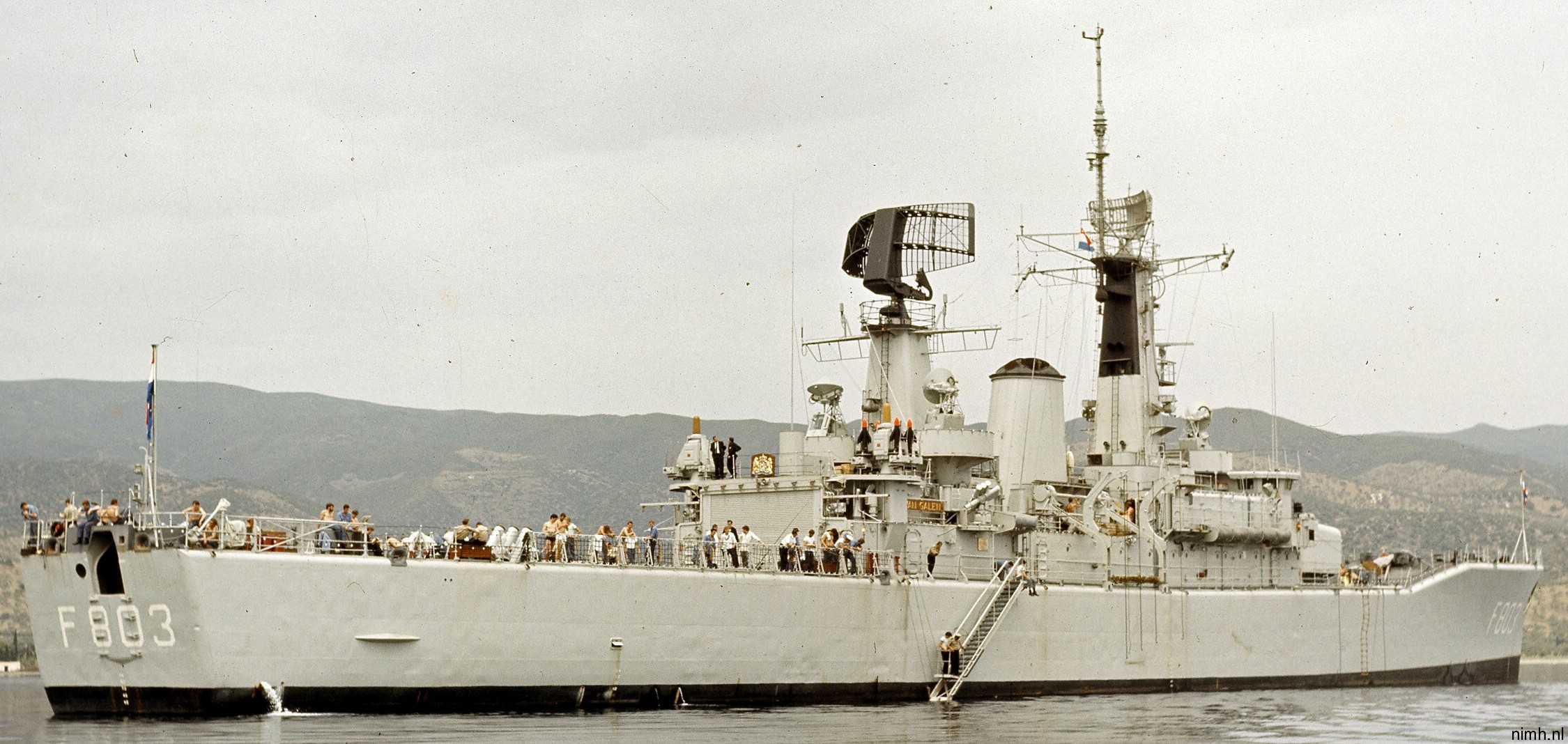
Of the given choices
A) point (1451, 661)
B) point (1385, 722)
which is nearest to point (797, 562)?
point (1385, 722)

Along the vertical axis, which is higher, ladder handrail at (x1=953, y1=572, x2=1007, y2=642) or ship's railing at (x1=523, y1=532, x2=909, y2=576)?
ship's railing at (x1=523, y1=532, x2=909, y2=576)

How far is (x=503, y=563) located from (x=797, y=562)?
5.66 metres

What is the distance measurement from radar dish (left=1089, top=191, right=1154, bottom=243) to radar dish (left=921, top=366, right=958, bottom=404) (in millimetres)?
6368

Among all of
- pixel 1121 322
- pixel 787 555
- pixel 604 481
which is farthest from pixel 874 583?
pixel 604 481

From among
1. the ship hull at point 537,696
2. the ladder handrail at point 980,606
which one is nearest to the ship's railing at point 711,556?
the ladder handrail at point 980,606

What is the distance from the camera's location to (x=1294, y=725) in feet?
80.6

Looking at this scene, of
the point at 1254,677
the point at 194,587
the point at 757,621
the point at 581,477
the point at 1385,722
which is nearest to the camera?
the point at 194,587

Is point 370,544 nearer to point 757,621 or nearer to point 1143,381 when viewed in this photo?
point 757,621

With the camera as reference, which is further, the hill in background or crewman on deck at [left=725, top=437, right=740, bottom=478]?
the hill in background

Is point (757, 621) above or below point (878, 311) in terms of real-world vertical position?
below

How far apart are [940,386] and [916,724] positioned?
10959 millimetres

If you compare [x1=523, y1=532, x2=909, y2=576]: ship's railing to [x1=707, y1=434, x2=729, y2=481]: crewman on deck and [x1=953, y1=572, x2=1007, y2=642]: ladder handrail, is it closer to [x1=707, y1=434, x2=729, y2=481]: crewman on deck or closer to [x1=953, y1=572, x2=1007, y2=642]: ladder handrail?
[x1=953, y1=572, x2=1007, y2=642]: ladder handrail

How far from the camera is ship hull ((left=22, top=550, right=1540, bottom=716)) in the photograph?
80.0 feet

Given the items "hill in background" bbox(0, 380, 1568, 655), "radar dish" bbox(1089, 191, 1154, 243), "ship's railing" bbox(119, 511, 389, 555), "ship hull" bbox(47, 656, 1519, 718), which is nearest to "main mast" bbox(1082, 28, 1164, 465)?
"radar dish" bbox(1089, 191, 1154, 243)
